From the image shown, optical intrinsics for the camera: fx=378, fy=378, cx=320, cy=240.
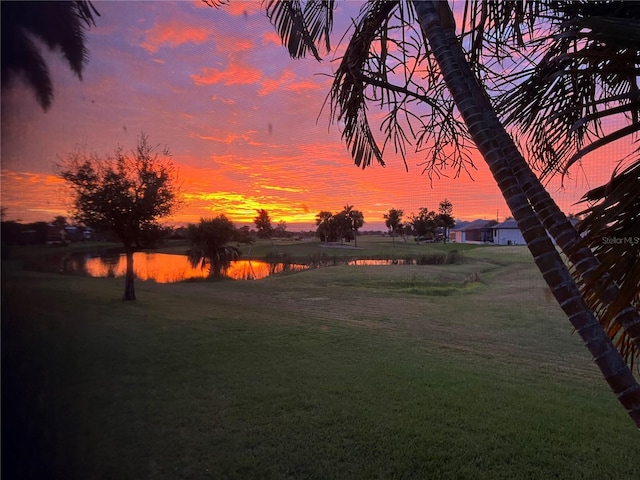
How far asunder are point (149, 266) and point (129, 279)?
0.16 meters

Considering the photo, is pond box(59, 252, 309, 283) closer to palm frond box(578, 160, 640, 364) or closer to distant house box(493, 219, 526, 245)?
palm frond box(578, 160, 640, 364)

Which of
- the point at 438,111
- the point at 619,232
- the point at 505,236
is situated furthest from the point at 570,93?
the point at 505,236

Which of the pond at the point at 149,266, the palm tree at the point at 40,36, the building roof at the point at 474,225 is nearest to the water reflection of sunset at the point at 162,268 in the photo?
the pond at the point at 149,266

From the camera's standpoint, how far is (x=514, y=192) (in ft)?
4.89

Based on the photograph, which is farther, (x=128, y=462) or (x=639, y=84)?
(x=128, y=462)

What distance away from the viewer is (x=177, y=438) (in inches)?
83.0

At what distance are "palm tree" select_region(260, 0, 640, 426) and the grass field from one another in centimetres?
118

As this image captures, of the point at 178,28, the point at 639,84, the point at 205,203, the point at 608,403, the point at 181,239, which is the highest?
the point at 178,28

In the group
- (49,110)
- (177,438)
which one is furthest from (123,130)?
(177,438)

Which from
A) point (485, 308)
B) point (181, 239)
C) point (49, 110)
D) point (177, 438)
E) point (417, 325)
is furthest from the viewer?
point (485, 308)

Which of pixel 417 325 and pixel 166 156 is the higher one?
pixel 166 156

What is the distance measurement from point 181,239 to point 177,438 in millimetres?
1245

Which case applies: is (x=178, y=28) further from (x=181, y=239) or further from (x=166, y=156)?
(x=181, y=239)

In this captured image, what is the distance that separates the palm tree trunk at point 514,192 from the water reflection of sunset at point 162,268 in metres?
1.87
